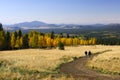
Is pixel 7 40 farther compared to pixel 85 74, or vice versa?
pixel 7 40

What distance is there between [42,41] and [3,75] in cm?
12423

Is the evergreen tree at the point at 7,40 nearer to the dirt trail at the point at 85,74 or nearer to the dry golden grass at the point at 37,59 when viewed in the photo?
the dry golden grass at the point at 37,59

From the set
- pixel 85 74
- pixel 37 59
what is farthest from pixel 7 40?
pixel 85 74

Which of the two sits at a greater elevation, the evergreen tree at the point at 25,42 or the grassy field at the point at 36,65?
the grassy field at the point at 36,65

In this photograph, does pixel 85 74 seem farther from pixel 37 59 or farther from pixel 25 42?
pixel 25 42

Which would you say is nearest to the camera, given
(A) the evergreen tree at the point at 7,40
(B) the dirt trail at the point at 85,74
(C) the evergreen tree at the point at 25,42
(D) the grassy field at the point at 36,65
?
(D) the grassy field at the point at 36,65

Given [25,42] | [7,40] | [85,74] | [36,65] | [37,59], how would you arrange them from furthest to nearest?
[25,42]
[7,40]
[37,59]
[36,65]
[85,74]

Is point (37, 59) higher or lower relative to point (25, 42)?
higher

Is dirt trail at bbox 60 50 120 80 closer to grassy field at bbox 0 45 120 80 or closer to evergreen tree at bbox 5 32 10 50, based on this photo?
grassy field at bbox 0 45 120 80

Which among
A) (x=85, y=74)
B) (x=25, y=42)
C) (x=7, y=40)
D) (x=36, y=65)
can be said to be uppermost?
(x=85, y=74)

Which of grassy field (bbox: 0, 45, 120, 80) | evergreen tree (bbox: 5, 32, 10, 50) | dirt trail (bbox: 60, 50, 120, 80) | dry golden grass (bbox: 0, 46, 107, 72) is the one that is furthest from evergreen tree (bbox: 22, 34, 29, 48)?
dirt trail (bbox: 60, 50, 120, 80)

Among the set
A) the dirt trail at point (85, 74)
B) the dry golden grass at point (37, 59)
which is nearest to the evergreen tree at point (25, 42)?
the dry golden grass at point (37, 59)

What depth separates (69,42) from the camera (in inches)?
7121

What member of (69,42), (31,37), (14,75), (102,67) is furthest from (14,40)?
(14,75)
